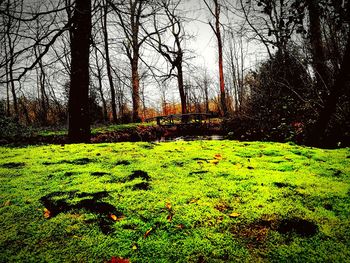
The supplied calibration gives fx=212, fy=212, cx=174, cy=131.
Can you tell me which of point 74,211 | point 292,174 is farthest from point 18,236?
point 292,174

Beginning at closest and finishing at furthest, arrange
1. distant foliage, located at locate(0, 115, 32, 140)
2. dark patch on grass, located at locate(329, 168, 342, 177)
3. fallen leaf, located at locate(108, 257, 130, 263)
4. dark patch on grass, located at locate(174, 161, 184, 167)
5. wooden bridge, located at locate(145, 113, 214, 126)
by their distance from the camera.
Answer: fallen leaf, located at locate(108, 257, 130, 263), dark patch on grass, located at locate(329, 168, 342, 177), dark patch on grass, located at locate(174, 161, 184, 167), distant foliage, located at locate(0, 115, 32, 140), wooden bridge, located at locate(145, 113, 214, 126)

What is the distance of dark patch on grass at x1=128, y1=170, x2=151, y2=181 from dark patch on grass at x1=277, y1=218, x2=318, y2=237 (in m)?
1.19

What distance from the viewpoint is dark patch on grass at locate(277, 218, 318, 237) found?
1178mm

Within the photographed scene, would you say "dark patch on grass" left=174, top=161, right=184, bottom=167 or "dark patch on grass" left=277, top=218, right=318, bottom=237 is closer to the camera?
"dark patch on grass" left=277, top=218, right=318, bottom=237

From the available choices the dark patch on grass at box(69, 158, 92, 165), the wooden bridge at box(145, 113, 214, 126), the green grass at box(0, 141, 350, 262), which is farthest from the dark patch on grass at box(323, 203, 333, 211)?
the wooden bridge at box(145, 113, 214, 126)

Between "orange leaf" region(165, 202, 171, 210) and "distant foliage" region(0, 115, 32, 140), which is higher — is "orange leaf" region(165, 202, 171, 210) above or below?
below

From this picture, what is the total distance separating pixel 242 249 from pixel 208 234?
19 centimetres

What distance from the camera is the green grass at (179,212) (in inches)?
41.6

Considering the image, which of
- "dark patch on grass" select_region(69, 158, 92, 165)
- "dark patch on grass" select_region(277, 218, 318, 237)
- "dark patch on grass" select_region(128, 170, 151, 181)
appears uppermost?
"dark patch on grass" select_region(69, 158, 92, 165)

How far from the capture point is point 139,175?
2.14 metres

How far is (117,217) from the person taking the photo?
1.38m

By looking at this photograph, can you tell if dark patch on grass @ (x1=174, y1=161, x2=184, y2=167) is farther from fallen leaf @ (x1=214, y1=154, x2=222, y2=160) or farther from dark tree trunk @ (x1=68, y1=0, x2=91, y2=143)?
dark tree trunk @ (x1=68, y1=0, x2=91, y2=143)

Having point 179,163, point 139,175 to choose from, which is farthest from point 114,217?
point 179,163

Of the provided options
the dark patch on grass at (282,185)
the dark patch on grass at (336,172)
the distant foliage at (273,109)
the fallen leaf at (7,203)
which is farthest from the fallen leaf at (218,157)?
the distant foliage at (273,109)
